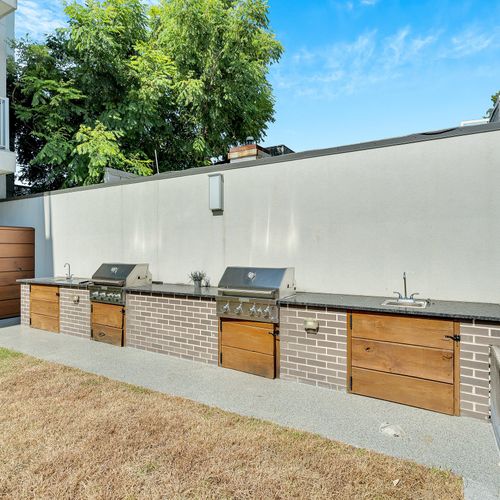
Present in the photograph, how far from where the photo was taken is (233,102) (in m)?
12.2

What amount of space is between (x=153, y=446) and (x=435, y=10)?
370 inches

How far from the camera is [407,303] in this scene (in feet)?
11.8

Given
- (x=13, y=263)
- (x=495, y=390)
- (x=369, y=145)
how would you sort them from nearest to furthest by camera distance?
(x=495, y=390), (x=369, y=145), (x=13, y=263)

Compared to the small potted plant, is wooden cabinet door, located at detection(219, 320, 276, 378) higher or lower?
lower

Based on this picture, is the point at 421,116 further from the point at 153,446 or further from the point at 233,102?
the point at 153,446

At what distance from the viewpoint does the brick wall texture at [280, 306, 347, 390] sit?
3.64 meters

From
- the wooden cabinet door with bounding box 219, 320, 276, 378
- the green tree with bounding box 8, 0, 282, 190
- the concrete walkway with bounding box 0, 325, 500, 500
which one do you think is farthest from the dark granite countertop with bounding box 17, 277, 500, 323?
the green tree with bounding box 8, 0, 282, 190

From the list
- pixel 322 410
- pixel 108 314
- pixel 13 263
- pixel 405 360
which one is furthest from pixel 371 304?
pixel 13 263

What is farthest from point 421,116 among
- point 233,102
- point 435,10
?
point 233,102

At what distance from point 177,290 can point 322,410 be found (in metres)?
2.53

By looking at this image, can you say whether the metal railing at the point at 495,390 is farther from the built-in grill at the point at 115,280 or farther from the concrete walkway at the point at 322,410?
the built-in grill at the point at 115,280

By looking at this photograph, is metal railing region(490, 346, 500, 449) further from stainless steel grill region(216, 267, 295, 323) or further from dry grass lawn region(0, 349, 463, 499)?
stainless steel grill region(216, 267, 295, 323)

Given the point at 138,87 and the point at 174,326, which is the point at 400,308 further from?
the point at 138,87

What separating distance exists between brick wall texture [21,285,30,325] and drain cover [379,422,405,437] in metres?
6.39
